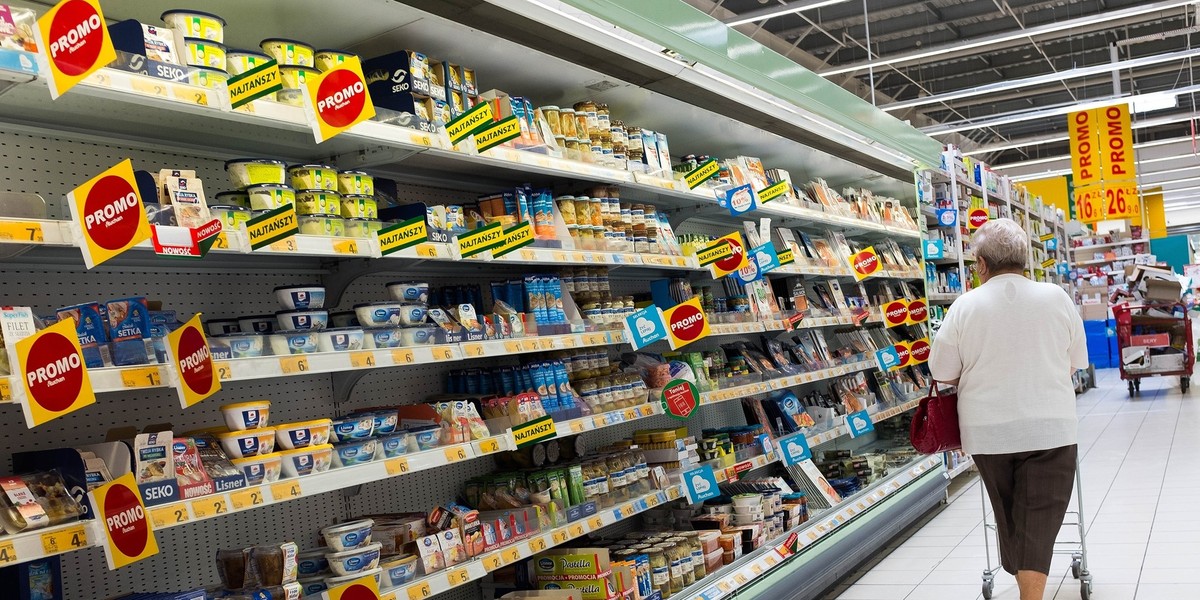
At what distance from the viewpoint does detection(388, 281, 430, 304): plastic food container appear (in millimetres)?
2900

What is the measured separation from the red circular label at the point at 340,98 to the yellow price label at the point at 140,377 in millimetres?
738

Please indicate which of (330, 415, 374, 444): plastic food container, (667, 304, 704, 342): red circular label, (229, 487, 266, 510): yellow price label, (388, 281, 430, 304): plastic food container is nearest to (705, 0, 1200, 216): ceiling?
(667, 304, 704, 342): red circular label

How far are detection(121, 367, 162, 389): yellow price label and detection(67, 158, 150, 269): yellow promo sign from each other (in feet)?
0.83

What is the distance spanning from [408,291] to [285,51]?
765mm

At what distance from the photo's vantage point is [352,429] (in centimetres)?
262

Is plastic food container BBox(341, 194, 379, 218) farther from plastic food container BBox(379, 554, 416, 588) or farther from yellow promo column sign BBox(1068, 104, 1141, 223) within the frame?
yellow promo column sign BBox(1068, 104, 1141, 223)

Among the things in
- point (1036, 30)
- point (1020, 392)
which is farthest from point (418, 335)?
point (1036, 30)

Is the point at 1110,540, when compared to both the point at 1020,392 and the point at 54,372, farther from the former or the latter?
the point at 54,372

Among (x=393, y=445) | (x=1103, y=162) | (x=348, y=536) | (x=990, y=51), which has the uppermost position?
(x=990, y=51)

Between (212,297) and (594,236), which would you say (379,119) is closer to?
(212,297)

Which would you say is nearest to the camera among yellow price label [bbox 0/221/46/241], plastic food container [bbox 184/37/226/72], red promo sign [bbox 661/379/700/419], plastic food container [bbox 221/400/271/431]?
yellow price label [bbox 0/221/46/241]

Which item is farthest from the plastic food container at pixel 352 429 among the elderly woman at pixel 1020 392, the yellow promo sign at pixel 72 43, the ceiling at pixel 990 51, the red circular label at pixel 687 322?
the ceiling at pixel 990 51

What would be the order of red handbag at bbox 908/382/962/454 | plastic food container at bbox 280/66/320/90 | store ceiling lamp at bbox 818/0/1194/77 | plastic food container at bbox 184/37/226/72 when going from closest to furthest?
1. plastic food container at bbox 184/37/226/72
2. plastic food container at bbox 280/66/320/90
3. red handbag at bbox 908/382/962/454
4. store ceiling lamp at bbox 818/0/1194/77

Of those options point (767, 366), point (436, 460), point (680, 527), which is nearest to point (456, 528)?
point (436, 460)
